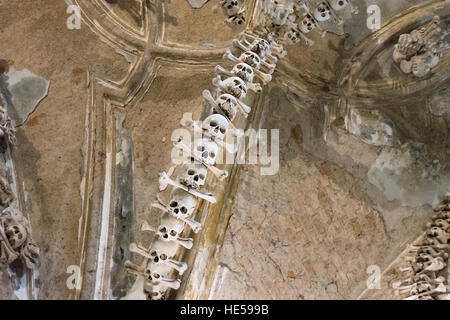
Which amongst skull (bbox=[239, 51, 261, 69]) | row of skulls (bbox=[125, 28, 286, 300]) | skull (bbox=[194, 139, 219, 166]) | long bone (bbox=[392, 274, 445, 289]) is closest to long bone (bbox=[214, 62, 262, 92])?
row of skulls (bbox=[125, 28, 286, 300])

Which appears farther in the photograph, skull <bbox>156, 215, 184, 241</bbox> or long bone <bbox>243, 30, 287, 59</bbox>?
long bone <bbox>243, 30, 287, 59</bbox>

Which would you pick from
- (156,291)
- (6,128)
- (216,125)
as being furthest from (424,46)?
(6,128)

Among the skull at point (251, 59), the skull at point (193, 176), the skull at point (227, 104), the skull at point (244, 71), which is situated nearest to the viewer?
the skull at point (193, 176)

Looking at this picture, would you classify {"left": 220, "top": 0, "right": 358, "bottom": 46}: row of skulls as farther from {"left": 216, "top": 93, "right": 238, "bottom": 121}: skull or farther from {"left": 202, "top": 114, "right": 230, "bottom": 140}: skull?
{"left": 202, "top": 114, "right": 230, "bottom": 140}: skull

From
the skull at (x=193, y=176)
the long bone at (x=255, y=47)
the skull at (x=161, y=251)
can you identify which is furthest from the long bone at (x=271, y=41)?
the skull at (x=161, y=251)

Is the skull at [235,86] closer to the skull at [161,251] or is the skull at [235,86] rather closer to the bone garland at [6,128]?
the skull at [161,251]

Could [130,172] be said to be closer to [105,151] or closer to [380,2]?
[105,151]
